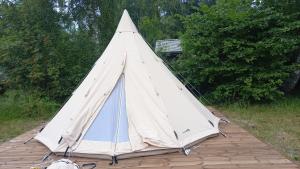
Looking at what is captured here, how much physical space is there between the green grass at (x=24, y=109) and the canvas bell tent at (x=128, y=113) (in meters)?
2.11

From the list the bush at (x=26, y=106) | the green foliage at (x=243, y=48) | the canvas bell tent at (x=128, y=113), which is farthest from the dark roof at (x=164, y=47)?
the canvas bell tent at (x=128, y=113)

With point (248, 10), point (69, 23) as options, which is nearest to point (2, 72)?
point (69, 23)

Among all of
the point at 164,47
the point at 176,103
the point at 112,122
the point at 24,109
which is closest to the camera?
the point at 112,122

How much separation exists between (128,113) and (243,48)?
14.6 ft

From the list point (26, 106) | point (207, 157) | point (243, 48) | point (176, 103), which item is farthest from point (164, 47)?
point (207, 157)

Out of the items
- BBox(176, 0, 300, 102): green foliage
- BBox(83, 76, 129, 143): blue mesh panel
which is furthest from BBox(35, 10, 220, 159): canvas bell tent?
BBox(176, 0, 300, 102): green foliage

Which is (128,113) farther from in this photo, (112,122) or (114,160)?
(114,160)

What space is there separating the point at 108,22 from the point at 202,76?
2.71 metres

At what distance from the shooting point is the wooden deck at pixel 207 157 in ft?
13.4

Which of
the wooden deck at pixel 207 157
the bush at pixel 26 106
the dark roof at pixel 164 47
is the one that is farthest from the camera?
the dark roof at pixel 164 47

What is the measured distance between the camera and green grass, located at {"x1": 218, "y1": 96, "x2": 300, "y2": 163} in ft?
16.3

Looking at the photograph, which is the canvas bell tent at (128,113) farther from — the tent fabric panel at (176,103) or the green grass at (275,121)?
the green grass at (275,121)

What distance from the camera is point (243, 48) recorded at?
27.1 ft

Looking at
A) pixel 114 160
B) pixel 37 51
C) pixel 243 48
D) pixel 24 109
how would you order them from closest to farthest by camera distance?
pixel 114 160 → pixel 24 109 → pixel 243 48 → pixel 37 51
